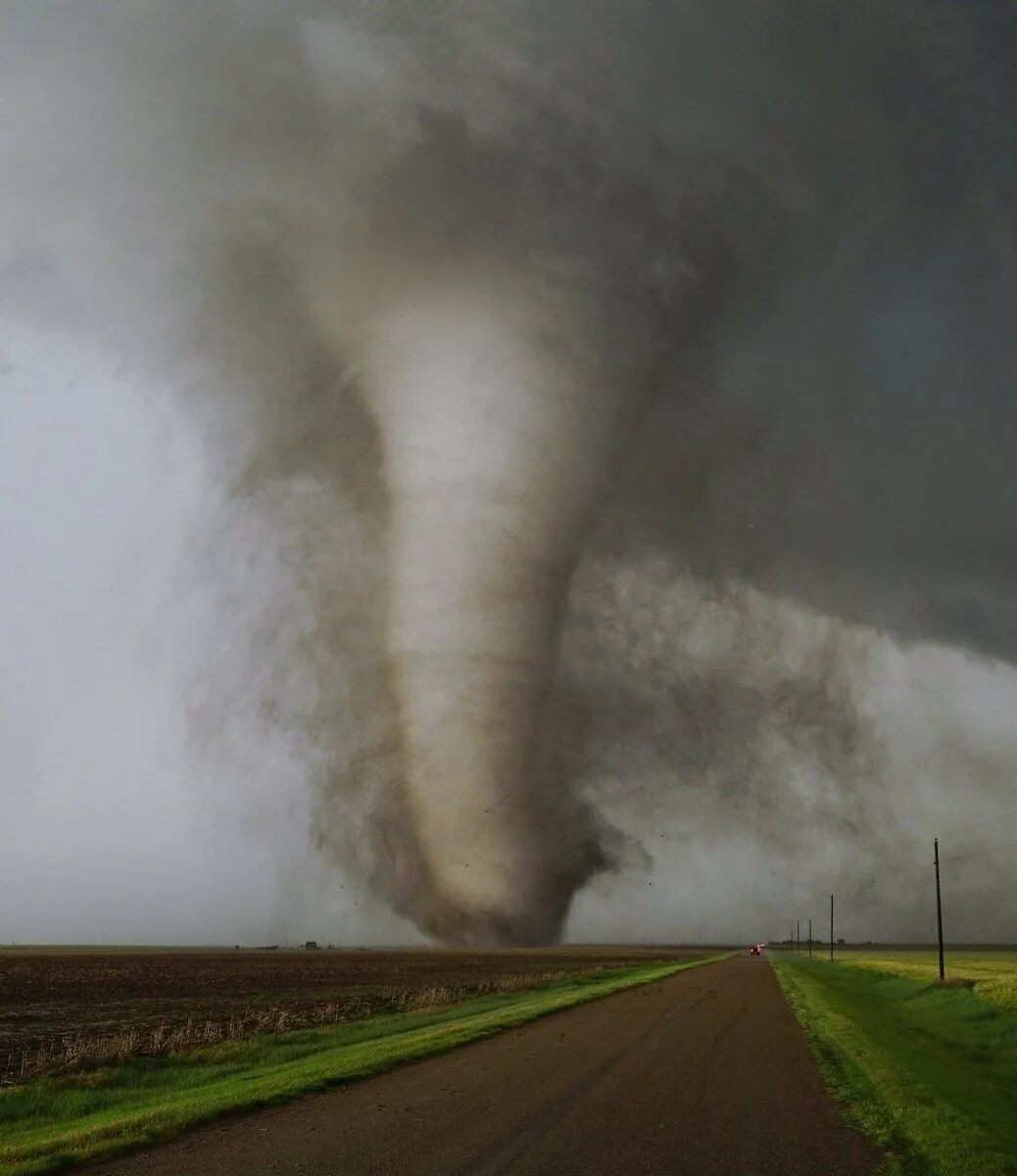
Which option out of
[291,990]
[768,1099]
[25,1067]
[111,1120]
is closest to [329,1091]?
[111,1120]

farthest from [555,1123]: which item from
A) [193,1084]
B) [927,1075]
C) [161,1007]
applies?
[161,1007]

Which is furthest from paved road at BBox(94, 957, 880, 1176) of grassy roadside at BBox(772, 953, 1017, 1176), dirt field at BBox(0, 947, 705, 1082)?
dirt field at BBox(0, 947, 705, 1082)

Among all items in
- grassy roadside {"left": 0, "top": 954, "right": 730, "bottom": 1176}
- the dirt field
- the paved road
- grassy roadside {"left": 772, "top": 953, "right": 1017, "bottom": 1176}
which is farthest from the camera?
the dirt field

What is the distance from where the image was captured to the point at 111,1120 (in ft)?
49.5

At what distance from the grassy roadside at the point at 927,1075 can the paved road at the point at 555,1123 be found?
25.8 inches

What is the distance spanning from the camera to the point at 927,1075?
65.4 feet

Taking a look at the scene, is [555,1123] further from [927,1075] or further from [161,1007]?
[161,1007]

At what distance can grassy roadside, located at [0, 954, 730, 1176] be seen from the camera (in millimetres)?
13406

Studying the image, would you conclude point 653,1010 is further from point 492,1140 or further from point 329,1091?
point 492,1140

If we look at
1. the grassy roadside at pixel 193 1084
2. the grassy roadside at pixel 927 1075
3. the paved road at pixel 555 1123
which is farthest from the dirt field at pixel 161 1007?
the grassy roadside at pixel 927 1075

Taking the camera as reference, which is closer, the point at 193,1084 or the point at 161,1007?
the point at 193,1084

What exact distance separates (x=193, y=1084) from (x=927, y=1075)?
15.6m

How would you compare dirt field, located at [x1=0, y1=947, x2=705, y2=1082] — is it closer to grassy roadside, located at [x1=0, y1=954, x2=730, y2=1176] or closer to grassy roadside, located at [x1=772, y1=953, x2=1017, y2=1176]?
grassy roadside, located at [x1=0, y1=954, x2=730, y2=1176]

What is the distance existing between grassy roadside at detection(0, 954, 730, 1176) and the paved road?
0.74 m
